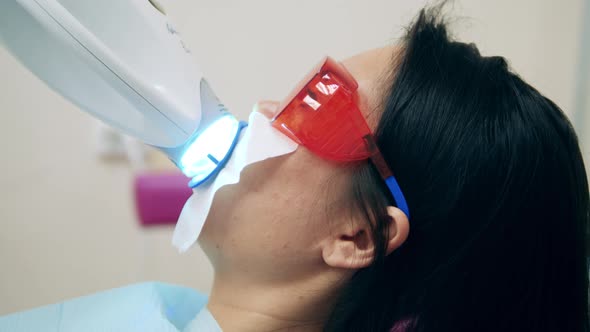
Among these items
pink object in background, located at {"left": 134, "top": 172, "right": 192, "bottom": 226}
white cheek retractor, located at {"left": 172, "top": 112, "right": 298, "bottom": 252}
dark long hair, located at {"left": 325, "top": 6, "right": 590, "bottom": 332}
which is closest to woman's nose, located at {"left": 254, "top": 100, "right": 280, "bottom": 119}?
white cheek retractor, located at {"left": 172, "top": 112, "right": 298, "bottom": 252}

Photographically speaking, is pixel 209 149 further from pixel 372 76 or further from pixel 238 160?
pixel 372 76

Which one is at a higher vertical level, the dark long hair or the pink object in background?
the dark long hair

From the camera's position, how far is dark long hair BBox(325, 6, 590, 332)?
56 centimetres

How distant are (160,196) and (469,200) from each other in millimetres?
684

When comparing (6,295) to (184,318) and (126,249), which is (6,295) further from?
(184,318)

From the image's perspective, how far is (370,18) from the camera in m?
1.01

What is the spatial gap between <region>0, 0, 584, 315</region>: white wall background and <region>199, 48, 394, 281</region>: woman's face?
0.45m

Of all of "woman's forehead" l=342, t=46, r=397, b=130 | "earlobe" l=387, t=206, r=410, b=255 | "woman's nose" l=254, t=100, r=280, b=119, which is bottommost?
"woman's nose" l=254, t=100, r=280, b=119

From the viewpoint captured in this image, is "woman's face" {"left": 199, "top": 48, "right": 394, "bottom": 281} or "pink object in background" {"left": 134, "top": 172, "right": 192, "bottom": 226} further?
"pink object in background" {"left": 134, "top": 172, "right": 192, "bottom": 226}

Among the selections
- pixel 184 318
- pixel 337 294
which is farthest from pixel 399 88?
pixel 184 318

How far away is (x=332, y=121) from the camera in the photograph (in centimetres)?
55

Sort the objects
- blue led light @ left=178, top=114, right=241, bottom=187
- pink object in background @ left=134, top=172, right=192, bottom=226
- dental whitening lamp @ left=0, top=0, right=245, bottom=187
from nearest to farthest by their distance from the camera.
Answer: dental whitening lamp @ left=0, top=0, right=245, bottom=187 < blue led light @ left=178, top=114, right=241, bottom=187 < pink object in background @ left=134, top=172, right=192, bottom=226

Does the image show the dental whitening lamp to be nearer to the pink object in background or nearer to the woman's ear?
the woman's ear

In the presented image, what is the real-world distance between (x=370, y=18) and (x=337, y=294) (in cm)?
67
